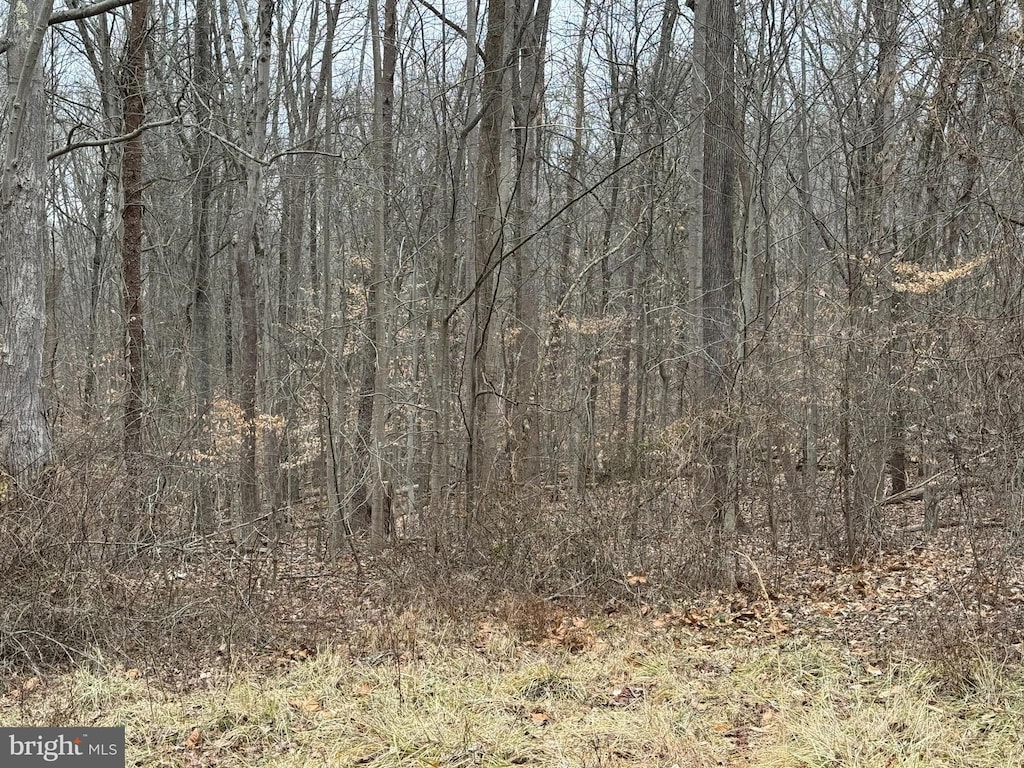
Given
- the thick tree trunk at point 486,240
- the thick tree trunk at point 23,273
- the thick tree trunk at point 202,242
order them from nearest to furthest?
the thick tree trunk at point 23,273 < the thick tree trunk at point 486,240 < the thick tree trunk at point 202,242

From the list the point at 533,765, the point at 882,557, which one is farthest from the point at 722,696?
the point at 882,557

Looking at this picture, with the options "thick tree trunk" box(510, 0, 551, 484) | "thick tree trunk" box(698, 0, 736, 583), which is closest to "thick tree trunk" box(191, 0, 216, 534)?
"thick tree trunk" box(510, 0, 551, 484)

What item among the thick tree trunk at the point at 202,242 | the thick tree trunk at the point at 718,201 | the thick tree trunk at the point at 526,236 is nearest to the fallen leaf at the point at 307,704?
the thick tree trunk at the point at 526,236

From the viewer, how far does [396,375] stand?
56.6 ft

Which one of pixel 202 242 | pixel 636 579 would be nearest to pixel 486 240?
pixel 636 579

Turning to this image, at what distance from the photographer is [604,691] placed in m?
5.11

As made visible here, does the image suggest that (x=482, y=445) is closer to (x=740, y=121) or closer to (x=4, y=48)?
(x=740, y=121)

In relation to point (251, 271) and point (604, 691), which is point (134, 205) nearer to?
point (251, 271)

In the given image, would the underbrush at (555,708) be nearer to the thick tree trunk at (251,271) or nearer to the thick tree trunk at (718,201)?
the thick tree trunk at (251,271)

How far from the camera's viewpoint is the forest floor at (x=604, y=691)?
4176 mm

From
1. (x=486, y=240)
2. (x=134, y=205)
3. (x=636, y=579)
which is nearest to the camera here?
(x=636, y=579)

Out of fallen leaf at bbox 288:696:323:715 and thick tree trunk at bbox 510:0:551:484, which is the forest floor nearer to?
fallen leaf at bbox 288:696:323:715

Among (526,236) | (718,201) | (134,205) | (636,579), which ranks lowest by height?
A: (636,579)

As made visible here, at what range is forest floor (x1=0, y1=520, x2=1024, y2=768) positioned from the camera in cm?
418
